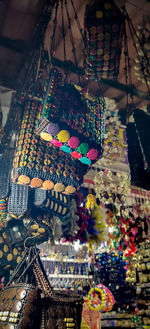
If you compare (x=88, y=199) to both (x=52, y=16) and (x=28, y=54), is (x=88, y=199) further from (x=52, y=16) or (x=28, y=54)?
(x=52, y=16)

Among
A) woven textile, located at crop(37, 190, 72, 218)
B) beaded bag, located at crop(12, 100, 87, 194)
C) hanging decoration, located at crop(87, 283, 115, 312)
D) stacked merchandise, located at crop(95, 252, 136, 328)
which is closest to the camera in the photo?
beaded bag, located at crop(12, 100, 87, 194)

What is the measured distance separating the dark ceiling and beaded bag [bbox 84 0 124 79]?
1.56 feet

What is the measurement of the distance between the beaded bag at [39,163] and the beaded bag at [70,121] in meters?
0.28

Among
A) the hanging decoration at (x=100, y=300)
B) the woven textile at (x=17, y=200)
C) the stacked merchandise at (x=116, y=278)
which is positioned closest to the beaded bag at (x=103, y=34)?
the woven textile at (x=17, y=200)

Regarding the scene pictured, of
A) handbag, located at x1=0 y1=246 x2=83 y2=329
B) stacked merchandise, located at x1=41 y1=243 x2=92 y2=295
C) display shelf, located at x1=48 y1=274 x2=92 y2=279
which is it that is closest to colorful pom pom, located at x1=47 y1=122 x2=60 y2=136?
handbag, located at x1=0 y1=246 x2=83 y2=329

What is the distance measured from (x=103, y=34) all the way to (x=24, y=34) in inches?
65.9

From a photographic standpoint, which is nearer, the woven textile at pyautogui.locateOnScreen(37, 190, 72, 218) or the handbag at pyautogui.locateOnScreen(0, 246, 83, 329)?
the handbag at pyautogui.locateOnScreen(0, 246, 83, 329)

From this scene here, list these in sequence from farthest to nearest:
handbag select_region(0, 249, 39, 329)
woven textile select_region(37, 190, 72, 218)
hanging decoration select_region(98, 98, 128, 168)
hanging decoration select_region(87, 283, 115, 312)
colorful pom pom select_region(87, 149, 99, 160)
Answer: hanging decoration select_region(87, 283, 115, 312) → hanging decoration select_region(98, 98, 128, 168) → woven textile select_region(37, 190, 72, 218) → colorful pom pom select_region(87, 149, 99, 160) → handbag select_region(0, 249, 39, 329)

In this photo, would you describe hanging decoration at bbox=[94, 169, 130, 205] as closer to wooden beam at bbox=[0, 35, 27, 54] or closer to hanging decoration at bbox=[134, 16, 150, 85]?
hanging decoration at bbox=[134, 16, 150, 85]

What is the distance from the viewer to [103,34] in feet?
9.94

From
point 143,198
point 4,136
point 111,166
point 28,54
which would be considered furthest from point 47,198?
point 143,198

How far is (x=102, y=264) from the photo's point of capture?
6.57 m

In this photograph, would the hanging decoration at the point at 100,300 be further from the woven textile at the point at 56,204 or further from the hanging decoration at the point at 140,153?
the hanging decoration at the point at 140,153

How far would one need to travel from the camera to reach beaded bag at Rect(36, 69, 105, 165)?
289 centimetres
